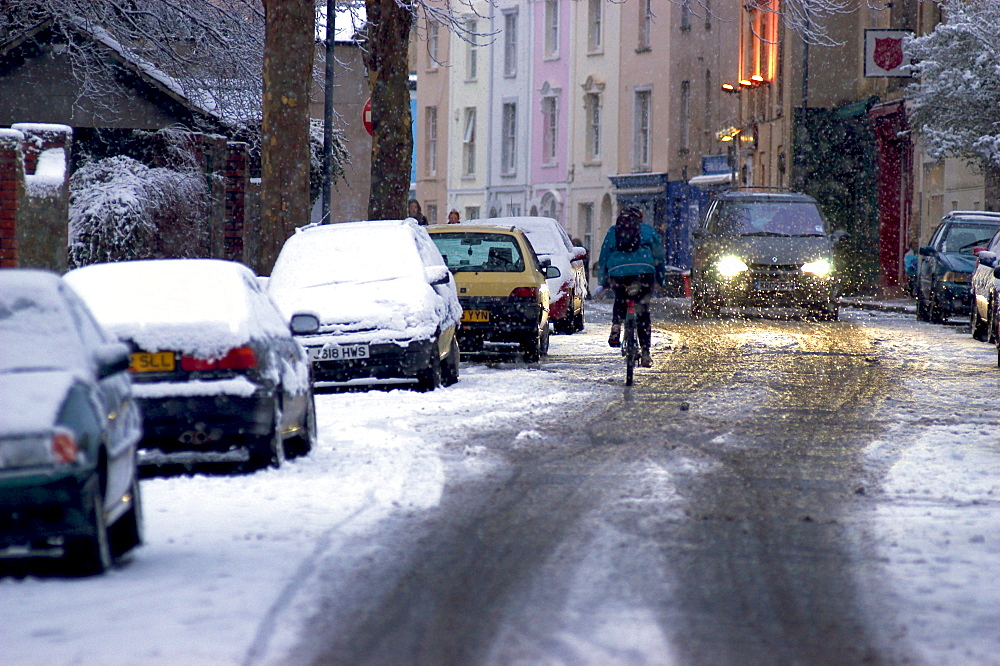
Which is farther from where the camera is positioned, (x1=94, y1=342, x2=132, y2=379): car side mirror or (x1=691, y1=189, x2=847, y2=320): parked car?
(x1=691, y1=189, x2=847, y2=320): parked car

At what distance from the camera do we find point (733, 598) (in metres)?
6.75

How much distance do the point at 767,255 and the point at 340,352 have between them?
14231 millimetres

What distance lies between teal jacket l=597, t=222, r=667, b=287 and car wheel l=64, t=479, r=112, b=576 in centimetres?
1065

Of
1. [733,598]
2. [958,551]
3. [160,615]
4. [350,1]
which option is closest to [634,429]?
[958,551]

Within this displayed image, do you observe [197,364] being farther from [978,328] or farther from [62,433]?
[978,328]

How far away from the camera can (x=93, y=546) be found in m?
6.82

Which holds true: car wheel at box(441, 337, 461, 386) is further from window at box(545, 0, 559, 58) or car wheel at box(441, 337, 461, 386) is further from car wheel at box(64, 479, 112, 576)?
window at box(545, 0, 559, 58)

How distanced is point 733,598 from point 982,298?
17145mm

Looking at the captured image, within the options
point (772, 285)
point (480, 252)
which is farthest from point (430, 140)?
point (480, 252)

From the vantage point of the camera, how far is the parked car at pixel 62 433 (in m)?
6.48

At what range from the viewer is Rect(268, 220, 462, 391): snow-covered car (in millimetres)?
14805

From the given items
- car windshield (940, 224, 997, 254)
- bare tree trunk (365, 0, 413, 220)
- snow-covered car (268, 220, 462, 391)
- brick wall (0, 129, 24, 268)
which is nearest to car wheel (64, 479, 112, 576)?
snow-covered car (268, 220, 462, 391)

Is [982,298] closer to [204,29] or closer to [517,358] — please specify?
[517,358]

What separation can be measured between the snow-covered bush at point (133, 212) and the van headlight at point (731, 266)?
838cm
